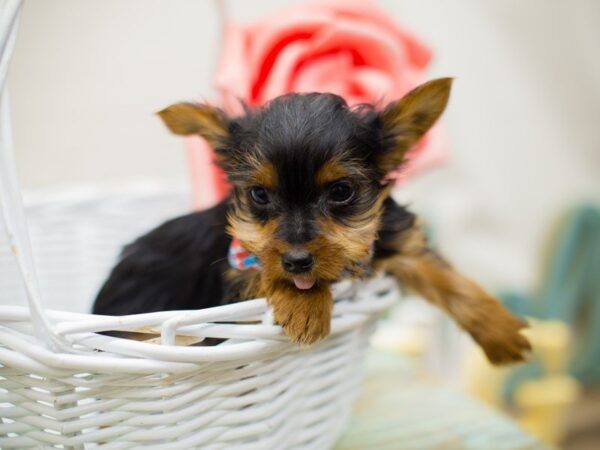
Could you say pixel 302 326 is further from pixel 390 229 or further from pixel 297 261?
pixel 390 229

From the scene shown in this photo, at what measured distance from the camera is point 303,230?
118cm

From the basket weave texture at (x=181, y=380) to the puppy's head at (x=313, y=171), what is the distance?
0.11m

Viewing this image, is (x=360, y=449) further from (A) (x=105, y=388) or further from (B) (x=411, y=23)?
(B) (x=411, y=23)

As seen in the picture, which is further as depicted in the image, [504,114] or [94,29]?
[504,114]

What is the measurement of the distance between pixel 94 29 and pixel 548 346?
7.79ft

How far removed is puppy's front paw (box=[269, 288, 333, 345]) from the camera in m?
1.10

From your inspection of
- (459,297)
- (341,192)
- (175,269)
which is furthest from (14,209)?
(459,297)

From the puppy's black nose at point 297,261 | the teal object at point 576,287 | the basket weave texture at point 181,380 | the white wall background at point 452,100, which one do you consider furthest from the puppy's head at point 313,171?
the teal object at point 576,287

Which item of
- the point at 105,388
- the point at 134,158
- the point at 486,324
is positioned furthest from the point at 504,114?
the point at 105,388

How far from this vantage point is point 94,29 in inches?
110

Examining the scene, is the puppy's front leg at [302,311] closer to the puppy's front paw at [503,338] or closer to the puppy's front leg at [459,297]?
the puppy's front leg at [459,297]

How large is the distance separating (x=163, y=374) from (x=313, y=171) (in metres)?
0.45

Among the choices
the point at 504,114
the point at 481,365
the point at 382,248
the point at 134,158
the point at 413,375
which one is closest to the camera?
the point at 382,248

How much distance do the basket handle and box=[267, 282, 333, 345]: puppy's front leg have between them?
0.36 m
